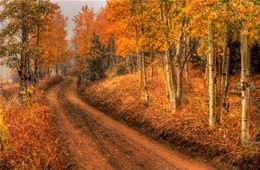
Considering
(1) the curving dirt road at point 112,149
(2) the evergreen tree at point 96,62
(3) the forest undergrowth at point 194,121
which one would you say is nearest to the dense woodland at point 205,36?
(3) the forest undergrowth at point 194,121

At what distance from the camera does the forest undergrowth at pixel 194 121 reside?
7.38 m

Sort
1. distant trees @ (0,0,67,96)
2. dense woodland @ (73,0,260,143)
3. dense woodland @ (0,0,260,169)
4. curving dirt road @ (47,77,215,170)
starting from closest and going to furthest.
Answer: dense woodland @ (73,0,260,143), dense woodland @ (0,0,260,169), curving dirt road @ (47,77,215,170), distant trees @ (0,0,67,96)

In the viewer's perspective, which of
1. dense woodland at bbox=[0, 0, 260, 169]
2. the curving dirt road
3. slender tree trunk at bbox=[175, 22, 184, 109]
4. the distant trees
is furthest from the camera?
the distant trees

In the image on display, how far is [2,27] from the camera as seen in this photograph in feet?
50.4

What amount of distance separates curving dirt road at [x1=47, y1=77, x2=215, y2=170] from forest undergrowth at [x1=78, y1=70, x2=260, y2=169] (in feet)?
2.03

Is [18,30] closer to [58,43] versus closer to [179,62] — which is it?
[179,62]

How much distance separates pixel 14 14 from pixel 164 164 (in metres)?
14.7

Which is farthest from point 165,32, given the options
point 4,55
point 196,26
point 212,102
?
point 4,55

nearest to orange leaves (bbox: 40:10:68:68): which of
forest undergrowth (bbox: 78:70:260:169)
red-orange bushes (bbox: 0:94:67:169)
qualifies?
forest undergrowth (bbox: 78:70:260:169)

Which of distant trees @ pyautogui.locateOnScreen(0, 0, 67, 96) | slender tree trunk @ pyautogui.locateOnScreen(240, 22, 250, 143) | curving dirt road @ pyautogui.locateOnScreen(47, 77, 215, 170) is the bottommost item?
curving dirt road @ pyautogui.locateOnScreen(47, 77, 215, 170)

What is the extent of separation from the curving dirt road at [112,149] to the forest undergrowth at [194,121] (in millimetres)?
617

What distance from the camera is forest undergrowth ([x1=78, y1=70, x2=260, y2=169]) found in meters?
7.38

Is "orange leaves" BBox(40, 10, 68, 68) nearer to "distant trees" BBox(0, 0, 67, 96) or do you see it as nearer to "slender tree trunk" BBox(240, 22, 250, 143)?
"distant trees" BBox(0, 0, 67, 96)

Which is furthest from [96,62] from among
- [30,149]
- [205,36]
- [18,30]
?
[30,149]
